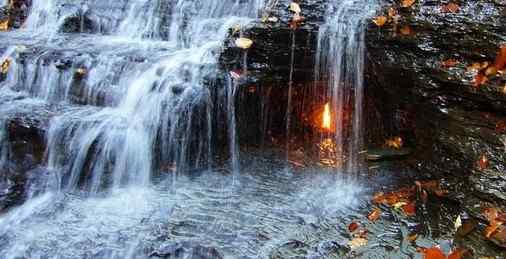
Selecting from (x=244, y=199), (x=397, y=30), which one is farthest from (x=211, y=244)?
(x=397, y=30)

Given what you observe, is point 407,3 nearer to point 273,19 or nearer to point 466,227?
point 273,19

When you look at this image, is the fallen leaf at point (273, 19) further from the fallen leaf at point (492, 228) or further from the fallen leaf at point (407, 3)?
the fallen leaf at point (492, 228)

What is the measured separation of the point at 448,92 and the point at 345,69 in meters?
1.23

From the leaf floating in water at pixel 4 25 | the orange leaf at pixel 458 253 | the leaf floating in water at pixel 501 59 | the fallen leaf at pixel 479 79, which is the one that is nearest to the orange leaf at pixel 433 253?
the orange leaf at pixel 458 253

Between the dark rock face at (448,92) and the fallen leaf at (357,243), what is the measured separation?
3.34 ft

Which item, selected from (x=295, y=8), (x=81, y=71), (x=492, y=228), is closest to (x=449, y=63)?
(x=492, y=228)

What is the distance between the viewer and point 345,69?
5.73 m

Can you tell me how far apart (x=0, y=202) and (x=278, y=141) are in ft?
10.7

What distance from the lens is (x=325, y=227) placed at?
4566mm

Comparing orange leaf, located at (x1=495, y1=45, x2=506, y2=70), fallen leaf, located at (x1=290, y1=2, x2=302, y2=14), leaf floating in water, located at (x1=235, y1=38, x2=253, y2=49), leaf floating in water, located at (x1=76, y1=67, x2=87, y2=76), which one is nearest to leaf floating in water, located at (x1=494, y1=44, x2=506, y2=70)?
orange leaf, located at (x1=495, y1=45, x2=506, y2=70)

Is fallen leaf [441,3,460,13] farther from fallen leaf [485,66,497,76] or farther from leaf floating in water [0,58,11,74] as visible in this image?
leaf floating in water [0,58,11,74]

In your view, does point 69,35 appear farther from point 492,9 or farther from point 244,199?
point 492,9

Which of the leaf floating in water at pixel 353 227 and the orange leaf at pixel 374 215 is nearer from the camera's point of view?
the leaf floating in water at pixel 353 227

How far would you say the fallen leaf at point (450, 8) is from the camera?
17.5 feet
